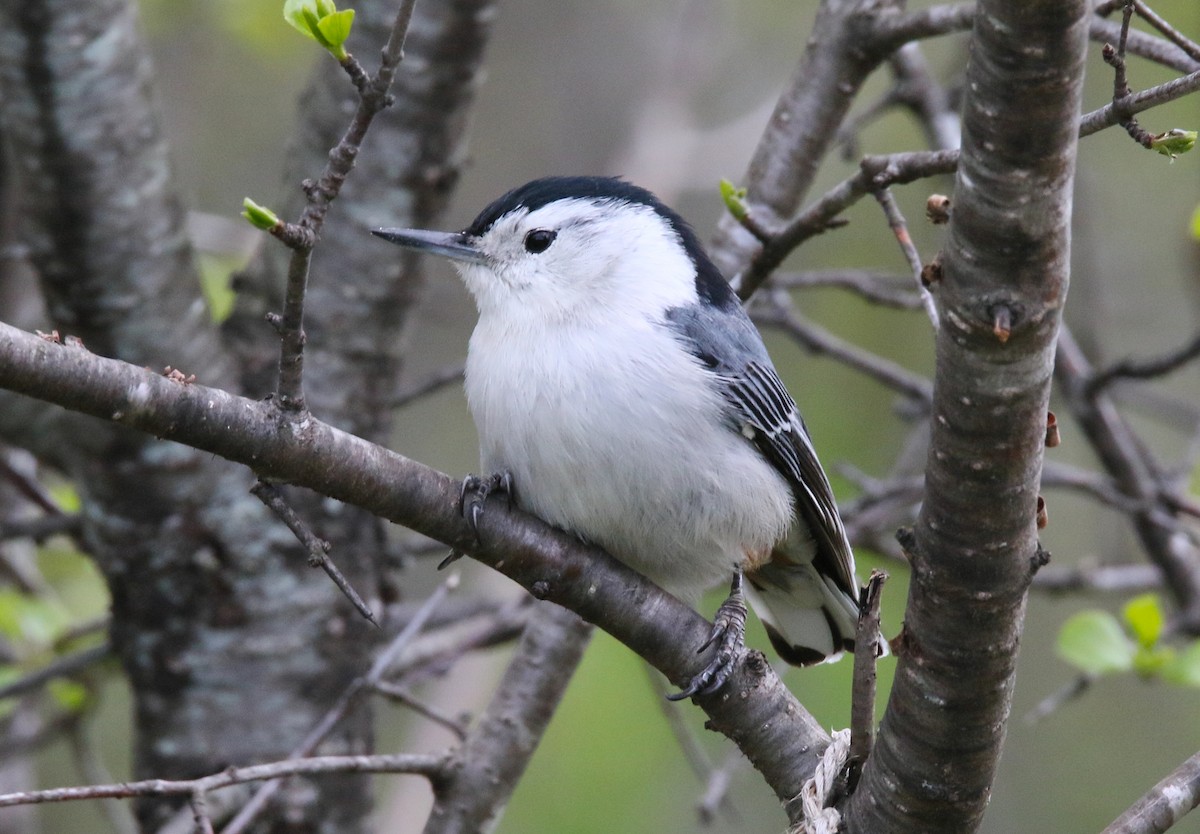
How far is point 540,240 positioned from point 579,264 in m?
0.12

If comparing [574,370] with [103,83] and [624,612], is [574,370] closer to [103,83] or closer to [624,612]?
[624,612]

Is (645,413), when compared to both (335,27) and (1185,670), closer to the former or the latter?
(335,27)

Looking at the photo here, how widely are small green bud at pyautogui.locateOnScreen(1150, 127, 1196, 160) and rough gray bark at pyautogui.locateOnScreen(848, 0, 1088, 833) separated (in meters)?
0.46

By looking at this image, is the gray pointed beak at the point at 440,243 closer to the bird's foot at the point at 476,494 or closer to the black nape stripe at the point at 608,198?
the black nape stripe at the point at 608,198

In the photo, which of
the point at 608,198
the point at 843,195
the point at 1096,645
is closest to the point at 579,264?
the point at 608,198

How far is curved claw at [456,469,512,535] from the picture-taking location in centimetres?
178

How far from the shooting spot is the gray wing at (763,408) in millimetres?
2316

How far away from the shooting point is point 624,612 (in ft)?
6.28

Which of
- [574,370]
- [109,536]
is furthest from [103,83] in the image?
[574,370]

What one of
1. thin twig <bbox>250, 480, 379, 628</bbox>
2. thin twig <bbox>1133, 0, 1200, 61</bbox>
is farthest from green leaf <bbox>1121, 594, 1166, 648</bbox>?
thin twig <bbox>250, 480, 379, 628</bbox>

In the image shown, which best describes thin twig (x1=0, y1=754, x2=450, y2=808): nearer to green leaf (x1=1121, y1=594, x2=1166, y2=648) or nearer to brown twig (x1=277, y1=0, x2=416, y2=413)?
brown twig (x1=277, y1=0, x2=416, y2=413)

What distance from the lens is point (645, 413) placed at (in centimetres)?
213

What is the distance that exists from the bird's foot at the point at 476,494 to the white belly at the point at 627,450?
3 cm

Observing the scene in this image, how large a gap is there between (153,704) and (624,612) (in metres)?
1.32
